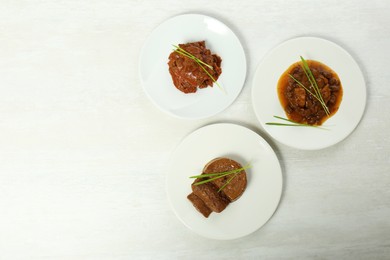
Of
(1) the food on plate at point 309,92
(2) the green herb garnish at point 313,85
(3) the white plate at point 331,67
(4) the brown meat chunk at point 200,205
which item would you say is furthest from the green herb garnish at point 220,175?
(2) the green herb garnish at point 313,85

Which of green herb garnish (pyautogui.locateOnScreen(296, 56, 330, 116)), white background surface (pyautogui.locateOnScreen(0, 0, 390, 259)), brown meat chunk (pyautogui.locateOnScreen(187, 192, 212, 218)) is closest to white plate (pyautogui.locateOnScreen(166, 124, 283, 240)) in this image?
brown meat chunk (pyautogui.locateOnScreen(187, 192, 212, 218))

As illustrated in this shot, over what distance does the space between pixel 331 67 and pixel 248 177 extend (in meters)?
0.97

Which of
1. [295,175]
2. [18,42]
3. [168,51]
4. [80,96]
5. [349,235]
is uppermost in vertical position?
[168,51]

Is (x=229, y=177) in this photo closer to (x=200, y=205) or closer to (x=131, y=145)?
(x=200, y=205)

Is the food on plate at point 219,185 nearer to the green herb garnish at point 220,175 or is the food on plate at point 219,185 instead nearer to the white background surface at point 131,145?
the green herb garnish at point 220,175

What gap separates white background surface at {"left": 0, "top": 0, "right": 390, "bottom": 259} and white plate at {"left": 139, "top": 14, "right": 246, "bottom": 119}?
0.53 ft

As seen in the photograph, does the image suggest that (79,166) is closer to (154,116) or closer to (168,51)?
(154,116)

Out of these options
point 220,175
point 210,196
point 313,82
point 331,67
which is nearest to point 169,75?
point 220,175

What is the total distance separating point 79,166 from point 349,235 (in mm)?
2022

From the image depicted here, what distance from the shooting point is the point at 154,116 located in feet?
9.86

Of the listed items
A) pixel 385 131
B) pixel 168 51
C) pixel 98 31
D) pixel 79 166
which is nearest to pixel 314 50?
pixel 385 131

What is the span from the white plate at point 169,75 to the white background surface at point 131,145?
16cm

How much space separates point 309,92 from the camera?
109 inches

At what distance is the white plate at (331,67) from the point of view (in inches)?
111
